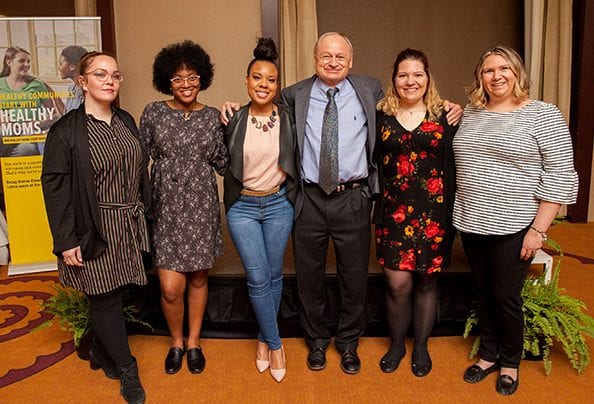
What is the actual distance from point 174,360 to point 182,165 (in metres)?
0.99

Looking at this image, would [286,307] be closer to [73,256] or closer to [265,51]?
[73,256]

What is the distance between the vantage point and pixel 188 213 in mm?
2527

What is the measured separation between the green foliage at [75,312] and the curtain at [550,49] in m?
4.22

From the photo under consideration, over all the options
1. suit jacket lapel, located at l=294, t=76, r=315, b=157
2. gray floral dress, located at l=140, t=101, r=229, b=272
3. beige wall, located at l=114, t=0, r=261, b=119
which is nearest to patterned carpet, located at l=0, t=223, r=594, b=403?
gray floral dress, located at l=140, t=101, r=229, b=272

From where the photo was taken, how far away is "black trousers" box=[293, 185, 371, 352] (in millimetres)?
2549

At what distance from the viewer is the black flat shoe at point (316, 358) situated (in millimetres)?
2730

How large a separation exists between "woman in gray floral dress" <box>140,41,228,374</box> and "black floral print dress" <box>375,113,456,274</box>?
78 centimetres

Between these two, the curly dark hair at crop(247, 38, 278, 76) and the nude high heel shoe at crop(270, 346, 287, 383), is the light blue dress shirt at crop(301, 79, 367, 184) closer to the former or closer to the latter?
the curly dark hair at crop(247, 38, 278, 76)

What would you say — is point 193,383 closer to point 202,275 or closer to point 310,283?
point 202,275

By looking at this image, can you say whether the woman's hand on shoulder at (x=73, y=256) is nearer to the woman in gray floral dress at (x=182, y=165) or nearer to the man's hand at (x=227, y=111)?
the woman in gray floral dress at (x=182, y=165)

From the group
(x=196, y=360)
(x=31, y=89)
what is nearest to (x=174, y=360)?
(x=196, y=360)

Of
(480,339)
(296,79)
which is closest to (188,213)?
(480,339)

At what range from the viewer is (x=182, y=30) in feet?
16.1

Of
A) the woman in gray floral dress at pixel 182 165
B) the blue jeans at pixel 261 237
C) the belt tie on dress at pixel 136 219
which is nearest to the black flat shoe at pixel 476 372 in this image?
the blue jeans at pixel 261 237
